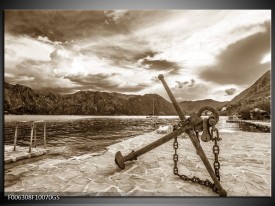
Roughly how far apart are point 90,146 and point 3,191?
1500 mm

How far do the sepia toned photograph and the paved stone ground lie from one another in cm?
2

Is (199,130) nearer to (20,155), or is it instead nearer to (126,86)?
(126,86)

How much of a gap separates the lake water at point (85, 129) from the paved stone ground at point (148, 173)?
0.46 ft

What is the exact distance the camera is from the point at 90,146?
4.00 meters

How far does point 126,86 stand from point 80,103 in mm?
818

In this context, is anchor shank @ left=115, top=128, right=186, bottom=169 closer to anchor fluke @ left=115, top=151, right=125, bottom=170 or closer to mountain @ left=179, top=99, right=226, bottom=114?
anchor fluke @ left=115, top=151, right=125, bottom=170

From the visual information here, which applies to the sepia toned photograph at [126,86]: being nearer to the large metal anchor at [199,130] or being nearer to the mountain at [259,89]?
the mountain at [259,89]

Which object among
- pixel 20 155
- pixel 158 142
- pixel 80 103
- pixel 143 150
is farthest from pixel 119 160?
pixel 20 155

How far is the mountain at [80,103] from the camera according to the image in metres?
3.87

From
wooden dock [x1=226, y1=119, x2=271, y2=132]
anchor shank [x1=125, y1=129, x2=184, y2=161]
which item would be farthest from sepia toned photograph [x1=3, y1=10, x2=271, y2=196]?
anchor shank [x1=125, y1=129, x2=184, y2=161]

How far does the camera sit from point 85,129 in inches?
160

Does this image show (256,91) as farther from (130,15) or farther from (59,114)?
(59,114)

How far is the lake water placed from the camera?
12.9ft

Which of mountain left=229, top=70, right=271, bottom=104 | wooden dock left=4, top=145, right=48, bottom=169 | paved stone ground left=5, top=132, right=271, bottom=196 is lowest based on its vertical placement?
paved stone ground left=5, top=132, right=271, bottom=196
